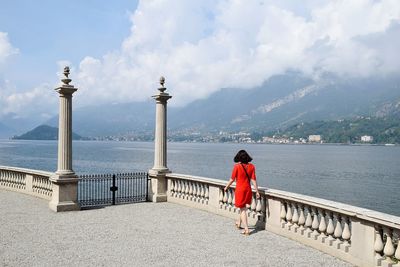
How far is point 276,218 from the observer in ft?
34.6

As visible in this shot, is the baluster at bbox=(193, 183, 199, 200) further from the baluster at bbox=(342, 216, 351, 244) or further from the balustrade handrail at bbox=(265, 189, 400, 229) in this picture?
the baluster at bbox=(342, 216, 351, 244)

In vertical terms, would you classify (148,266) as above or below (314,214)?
below

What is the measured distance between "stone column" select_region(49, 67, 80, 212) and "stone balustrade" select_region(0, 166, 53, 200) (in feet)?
4.66

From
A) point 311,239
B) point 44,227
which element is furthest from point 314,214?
point 44,227

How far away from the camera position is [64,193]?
45.4 ft

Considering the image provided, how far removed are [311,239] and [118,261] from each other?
4026 millimetres

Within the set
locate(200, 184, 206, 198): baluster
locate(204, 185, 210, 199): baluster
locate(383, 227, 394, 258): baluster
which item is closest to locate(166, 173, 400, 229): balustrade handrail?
locate(383, 227, 394, 258): baluster

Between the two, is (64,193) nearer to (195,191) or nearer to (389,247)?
(195,191)

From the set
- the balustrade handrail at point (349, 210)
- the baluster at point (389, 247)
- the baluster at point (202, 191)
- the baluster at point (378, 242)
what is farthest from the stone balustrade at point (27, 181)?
the baluster at point (389, 247)

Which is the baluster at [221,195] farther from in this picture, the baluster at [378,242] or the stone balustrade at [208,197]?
the baluster at [378,242]

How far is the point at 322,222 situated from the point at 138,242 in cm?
395

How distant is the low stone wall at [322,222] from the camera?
7.41 m

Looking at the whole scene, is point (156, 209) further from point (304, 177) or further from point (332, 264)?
point (304, 177)

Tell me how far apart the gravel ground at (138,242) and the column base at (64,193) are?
0.37 meters
